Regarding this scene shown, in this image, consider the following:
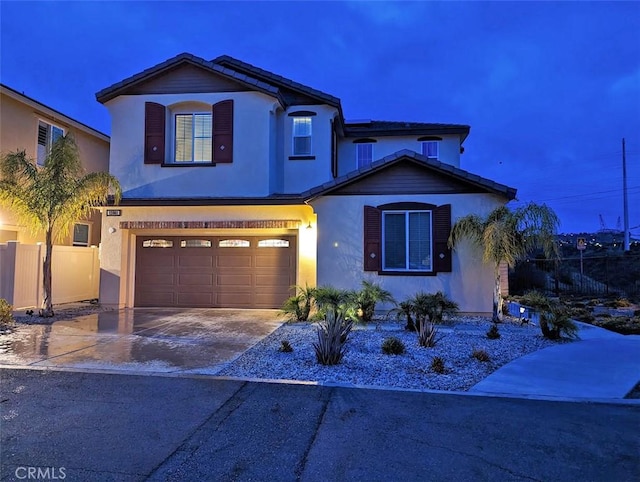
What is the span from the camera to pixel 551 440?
13.2 ft

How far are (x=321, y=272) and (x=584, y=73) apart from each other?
24169 mm

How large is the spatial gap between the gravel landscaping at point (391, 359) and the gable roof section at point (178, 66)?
26.9ft

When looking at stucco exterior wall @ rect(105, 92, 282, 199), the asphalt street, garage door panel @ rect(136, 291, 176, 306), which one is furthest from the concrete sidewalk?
garage door panel @ rect(136, 291, 176, 306)

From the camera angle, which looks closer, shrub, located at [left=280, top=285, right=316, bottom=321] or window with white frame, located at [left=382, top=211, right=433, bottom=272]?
shrub, located at [left=280, top=285, right=316, bottom=321]

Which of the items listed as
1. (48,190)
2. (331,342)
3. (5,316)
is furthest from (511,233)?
(5,316)

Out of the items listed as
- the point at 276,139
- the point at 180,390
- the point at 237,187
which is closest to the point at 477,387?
the point at 180,390

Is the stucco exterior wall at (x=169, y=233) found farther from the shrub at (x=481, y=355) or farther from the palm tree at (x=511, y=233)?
the shrub at (x=481, y=355)

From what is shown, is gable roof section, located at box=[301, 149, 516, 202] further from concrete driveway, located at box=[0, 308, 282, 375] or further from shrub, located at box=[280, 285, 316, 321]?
concrete driveway, located at box=[0, 308, 282, 375]

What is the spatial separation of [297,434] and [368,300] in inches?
272

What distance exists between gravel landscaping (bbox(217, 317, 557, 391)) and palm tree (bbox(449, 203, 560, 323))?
171 cm

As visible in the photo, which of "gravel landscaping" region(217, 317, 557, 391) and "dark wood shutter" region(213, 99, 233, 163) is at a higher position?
"dark wood shutter" region(213, 99, 233, 163)

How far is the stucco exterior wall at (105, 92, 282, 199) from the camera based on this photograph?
1365cm

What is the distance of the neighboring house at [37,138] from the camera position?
1421 centimetres

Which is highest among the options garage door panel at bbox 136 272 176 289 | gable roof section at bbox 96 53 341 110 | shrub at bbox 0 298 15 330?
gable roof section at bbox 96 53 341 110
